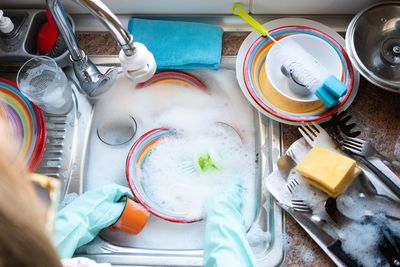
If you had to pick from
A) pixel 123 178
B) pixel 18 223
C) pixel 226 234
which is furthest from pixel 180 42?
pixel 18 223

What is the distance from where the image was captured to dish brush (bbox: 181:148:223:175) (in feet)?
2.84

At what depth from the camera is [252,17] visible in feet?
3.00

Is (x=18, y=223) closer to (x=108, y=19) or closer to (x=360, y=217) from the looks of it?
(x=108, y=19)

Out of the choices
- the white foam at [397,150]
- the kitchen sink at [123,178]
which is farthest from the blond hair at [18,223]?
the white foam at [397,150]

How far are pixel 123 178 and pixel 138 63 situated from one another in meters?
0.28

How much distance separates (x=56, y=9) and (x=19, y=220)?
1.46 ft

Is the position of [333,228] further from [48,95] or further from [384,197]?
[48,95]

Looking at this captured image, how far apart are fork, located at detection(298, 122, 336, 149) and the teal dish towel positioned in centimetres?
22

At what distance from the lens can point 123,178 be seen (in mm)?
874

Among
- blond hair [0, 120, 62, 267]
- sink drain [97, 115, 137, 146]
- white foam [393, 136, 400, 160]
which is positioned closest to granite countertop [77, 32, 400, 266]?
white foam [393, 136, 400, 160]

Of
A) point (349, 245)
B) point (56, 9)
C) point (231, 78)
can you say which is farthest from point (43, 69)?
point (349, 245)

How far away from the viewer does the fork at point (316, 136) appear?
775 mm

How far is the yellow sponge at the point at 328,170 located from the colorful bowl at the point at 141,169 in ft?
0.75

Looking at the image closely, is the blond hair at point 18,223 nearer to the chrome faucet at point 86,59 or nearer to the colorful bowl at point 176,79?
the chrome faucet at point 86,59
